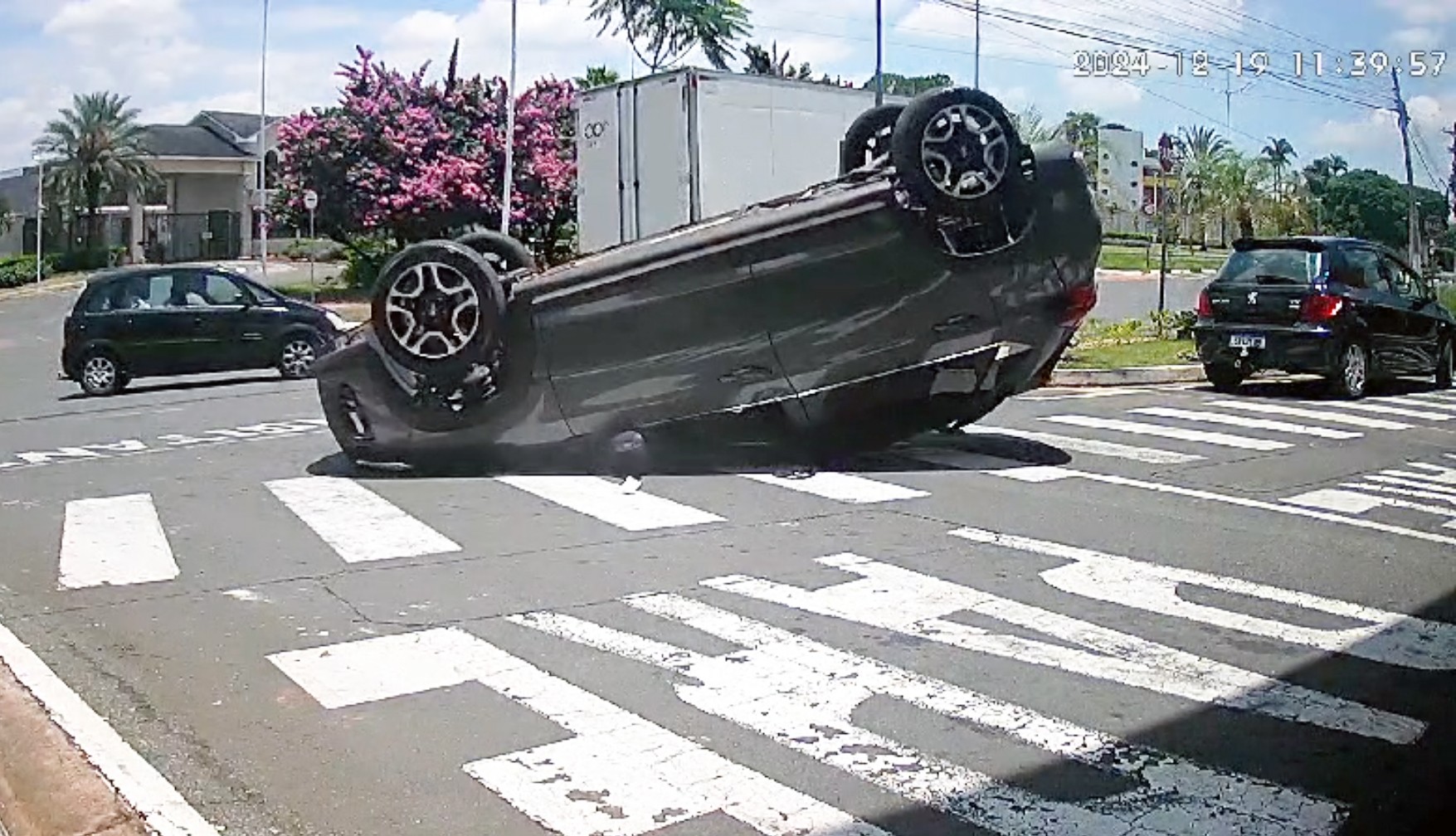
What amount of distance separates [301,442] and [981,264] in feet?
21.2

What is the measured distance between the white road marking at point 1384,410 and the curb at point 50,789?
13.3 m

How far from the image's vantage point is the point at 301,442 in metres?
14.3

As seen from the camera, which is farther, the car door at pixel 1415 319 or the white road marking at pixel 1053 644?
the car door at pixel 1415 319

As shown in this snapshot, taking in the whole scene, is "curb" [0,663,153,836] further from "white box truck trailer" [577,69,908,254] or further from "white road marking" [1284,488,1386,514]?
"white box truck trailer" [577,69,908,254]

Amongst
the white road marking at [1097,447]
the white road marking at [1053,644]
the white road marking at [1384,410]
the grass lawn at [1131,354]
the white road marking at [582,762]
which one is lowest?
the white road marking at [582,762]

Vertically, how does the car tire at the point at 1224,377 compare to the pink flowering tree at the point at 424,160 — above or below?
below

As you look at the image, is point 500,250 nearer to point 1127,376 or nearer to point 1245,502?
point 1245,502

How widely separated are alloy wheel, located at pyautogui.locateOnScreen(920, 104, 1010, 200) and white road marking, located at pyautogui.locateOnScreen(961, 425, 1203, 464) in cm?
253

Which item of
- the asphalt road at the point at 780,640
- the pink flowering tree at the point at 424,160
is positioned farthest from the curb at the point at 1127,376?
the pink flowering tree at the point at 424,160

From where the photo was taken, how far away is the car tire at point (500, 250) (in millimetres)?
12086

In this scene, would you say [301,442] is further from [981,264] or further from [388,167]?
[388,167]

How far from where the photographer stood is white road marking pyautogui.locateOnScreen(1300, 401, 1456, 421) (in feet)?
51.6

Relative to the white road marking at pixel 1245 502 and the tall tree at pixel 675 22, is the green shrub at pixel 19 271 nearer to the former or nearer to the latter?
the tall tree at pixel 675 22

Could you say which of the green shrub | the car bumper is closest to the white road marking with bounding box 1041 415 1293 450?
the car bumper
